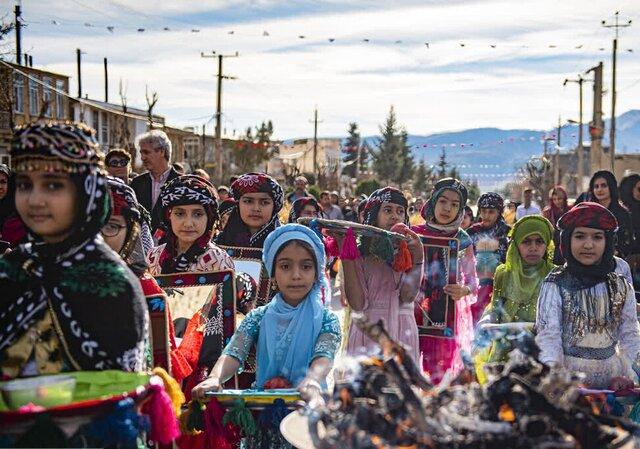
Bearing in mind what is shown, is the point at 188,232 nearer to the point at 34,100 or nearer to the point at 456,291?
the point at 456,291

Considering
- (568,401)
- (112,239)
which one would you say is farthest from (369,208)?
(568,401)

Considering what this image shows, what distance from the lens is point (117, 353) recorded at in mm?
2844

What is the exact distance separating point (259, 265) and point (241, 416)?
2.99 m

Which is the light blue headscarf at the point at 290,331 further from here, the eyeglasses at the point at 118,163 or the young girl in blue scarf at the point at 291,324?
the eyeglasses at the point at 118,163

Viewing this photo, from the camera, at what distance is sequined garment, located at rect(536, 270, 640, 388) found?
194 inches

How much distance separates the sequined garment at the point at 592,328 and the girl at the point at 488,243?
4482 millimetres

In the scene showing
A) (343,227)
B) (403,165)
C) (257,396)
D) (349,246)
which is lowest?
(257,396)

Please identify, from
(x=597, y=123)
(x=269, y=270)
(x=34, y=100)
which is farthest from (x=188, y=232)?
(x=34, y=100)

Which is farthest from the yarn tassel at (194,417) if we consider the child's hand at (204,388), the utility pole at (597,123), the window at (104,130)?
the window at (104,130)

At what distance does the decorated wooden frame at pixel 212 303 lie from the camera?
16.9ft

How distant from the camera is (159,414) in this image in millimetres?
2947

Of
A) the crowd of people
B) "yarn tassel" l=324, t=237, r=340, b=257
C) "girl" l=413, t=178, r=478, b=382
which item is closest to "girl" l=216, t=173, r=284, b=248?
the crowd of people

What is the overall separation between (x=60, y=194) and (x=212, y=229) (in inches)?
123

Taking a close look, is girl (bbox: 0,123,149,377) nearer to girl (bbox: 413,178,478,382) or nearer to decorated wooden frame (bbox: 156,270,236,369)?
decorated wooden frame (bbox: 156,270,236,369)
